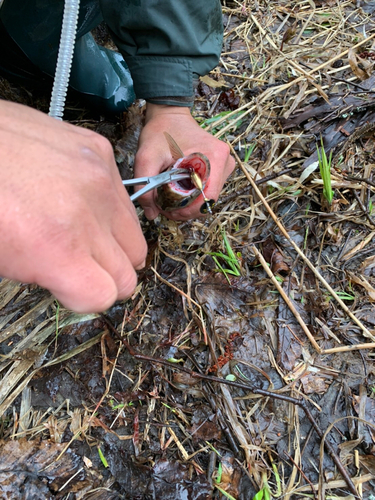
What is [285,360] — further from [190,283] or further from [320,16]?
[320,16]

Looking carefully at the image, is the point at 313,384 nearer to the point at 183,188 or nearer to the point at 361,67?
the point at 183,188

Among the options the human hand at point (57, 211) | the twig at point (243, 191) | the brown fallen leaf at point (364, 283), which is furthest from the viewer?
the twig at point (243, 191)

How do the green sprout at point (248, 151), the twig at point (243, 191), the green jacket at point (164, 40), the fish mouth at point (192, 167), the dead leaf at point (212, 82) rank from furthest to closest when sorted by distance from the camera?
the dead leaf at point (212, 82) < the green sprout at point (248, 151) < the twig at point (243, 191) < the green jacket at point (164, 40) < the fish mouth at point (192, 167)

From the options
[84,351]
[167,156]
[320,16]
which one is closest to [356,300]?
[167,156]

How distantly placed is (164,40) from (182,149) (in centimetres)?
59

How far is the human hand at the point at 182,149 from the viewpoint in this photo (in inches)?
64.5

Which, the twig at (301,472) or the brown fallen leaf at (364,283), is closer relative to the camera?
the twig at (301,472)

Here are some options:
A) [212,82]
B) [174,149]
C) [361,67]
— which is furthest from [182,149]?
[361,67]

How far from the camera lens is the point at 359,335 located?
1.93m

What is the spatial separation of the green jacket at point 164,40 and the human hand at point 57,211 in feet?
3.51

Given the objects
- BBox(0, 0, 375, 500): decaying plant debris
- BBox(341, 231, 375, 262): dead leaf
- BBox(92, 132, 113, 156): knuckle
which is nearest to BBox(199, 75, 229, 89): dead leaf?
BBox(0, 0, 375, 500): decaying plant debris

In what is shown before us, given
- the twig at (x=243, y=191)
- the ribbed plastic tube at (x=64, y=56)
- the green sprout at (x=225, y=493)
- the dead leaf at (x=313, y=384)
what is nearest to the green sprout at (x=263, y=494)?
the green sprout at (x=225, y=493)

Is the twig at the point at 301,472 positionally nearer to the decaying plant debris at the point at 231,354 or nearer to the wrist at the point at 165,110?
the decaying plant debris at the point at 231,354

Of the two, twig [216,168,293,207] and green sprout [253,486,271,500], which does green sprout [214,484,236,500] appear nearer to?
green sprout [253,486,271,500]
